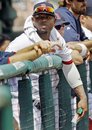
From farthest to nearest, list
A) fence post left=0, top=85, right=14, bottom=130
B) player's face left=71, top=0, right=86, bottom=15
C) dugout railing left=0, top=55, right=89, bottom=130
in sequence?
player's face left=71, top=0, right=86, bottom=15 < dugout railing left=0, top=55, right=89, bottom=130 < fence post left=0, top=85, right=14, bottom=130

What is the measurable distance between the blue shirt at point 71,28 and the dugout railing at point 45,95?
0.62 m

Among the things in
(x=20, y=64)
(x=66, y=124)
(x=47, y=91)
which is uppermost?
(x=20, y=64)

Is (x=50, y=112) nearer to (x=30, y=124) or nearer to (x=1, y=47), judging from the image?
(x=30, y=124)

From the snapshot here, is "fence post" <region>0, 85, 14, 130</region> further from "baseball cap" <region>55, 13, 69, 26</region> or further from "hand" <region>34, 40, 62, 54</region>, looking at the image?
"baseball cap" <region>55, 13, 69, 26</region>

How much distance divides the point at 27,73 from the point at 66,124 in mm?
852

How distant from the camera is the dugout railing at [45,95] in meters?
3.27

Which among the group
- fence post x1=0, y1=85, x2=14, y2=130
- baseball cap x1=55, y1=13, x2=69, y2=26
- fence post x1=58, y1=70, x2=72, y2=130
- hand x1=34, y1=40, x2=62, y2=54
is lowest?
fence post x1=58, y1=70, x2=72, y2=130

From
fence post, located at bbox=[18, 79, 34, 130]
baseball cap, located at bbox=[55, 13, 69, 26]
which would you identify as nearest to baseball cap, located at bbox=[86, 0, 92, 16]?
baseball cap, located at bbox=[55, 13, 69, 26]

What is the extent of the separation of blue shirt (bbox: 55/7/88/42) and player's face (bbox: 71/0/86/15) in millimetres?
103

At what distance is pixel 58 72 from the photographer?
4168mm

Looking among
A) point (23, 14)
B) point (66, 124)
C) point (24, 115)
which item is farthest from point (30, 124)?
point (23, 14)

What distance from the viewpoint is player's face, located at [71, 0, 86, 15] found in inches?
224

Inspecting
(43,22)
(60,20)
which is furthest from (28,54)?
(60,20)

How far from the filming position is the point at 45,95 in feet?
12.2
